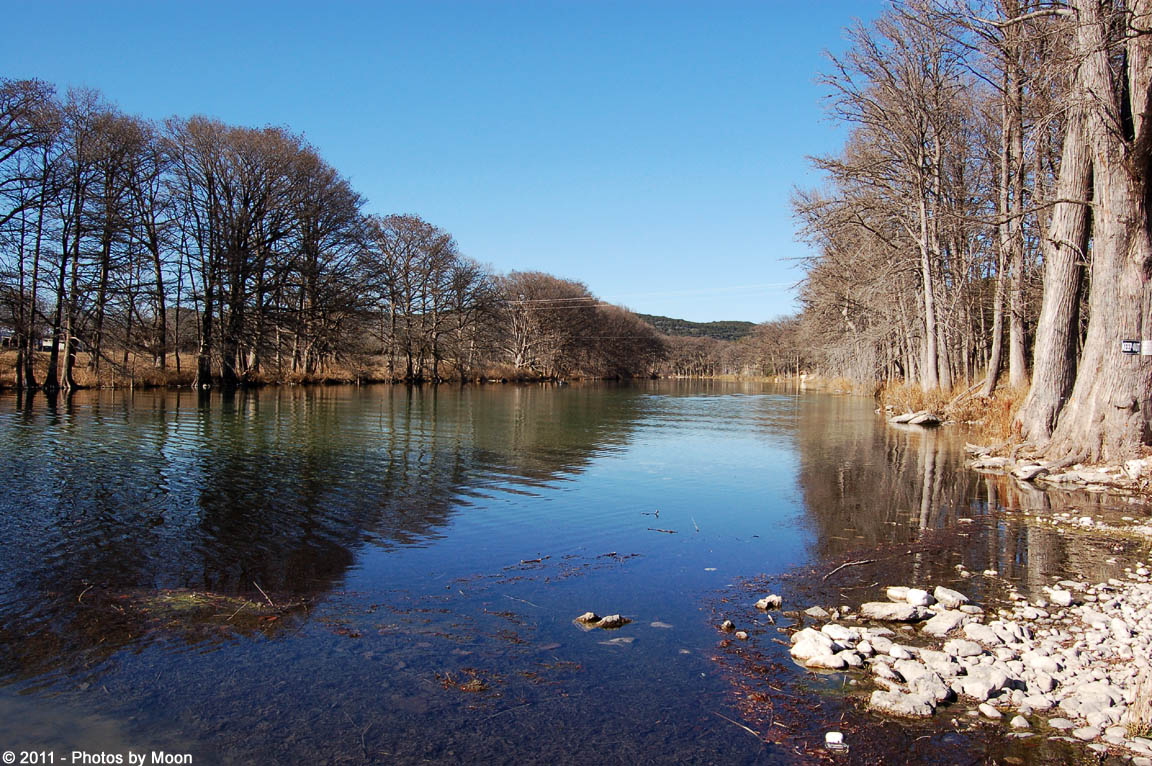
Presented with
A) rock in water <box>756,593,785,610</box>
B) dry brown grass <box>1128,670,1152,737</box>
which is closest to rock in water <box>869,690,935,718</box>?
dry brown grass <box>1128,670,1152,737</box>

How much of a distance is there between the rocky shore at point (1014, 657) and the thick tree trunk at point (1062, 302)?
9.54m

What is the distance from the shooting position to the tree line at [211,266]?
3266 cm

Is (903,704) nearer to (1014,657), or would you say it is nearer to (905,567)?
(1014,657)

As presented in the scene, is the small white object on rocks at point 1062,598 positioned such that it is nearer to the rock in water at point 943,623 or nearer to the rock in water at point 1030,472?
the rock in water at point 943,623

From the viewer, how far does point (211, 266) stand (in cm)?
4088

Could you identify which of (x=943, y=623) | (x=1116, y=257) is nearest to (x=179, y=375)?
(x=1116, y=257)

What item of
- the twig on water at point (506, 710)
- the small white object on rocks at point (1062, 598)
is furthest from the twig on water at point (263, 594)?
the small white object on rocks at point (1062, 598)

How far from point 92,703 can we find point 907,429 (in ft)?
85.6

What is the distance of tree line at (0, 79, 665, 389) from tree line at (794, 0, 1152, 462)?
30.5 m

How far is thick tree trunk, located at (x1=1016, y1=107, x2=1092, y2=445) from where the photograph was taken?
1477 centimetres

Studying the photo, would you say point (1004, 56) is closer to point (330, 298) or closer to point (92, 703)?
point (92, 703)

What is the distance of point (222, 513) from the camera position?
10.3m

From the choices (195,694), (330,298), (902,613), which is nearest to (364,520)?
(195,694)

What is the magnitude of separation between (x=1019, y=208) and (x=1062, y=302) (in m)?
7.56
